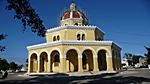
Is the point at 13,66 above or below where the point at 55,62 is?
below

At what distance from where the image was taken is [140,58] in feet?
331

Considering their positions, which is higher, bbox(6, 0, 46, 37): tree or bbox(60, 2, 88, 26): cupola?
bbox(60, 2, 88, 26): cupola

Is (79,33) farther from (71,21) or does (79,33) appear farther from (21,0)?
(21,0)

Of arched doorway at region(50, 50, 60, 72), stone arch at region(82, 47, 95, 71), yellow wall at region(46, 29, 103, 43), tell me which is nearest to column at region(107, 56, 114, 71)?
stone arch at region(82, 47, 95, 71)

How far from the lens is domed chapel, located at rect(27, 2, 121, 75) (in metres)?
35.1

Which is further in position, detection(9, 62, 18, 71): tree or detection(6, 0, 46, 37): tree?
detection(9, 62, 18, 71): tree

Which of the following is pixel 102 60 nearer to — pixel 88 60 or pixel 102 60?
pixel 102 60

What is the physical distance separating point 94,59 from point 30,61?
12.2 metres

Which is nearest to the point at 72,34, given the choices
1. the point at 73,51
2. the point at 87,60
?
the point at 73,51

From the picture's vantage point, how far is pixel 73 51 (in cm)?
3725

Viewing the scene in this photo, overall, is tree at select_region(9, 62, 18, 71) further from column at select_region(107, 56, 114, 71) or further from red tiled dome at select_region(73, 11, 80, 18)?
column at select_region(107, 56, 114, 71)

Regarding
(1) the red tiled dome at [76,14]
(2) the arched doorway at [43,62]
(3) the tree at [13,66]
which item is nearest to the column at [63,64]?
(2) the arched doorway at [43,62]

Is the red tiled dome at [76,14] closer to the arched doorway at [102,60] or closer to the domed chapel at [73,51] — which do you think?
the domed chapel at [73,51]

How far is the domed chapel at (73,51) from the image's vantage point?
35125 mm
